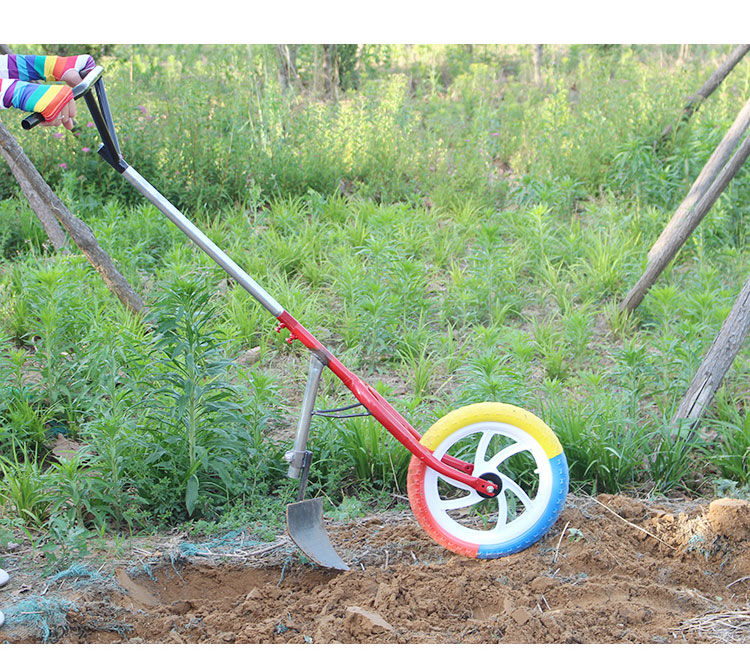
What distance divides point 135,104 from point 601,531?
5.17 meters

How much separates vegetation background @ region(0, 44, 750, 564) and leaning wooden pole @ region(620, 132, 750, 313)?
112 millimetres

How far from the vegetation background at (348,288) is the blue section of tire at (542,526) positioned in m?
0.51

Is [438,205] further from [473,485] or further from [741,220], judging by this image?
[473,485]

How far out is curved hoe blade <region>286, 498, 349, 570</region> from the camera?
2855 millimetres

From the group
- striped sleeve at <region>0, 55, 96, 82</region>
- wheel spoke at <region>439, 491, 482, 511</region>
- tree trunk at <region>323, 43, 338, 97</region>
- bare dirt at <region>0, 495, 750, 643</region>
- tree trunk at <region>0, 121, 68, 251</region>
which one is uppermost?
striped sleeve at <region>0, 55, 96, 82</region>

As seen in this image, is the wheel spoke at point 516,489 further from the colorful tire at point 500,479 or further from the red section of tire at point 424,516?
the red section of tire at point 424,516

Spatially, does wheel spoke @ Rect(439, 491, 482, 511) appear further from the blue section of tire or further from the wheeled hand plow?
the blue section of tire

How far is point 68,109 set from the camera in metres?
2.59

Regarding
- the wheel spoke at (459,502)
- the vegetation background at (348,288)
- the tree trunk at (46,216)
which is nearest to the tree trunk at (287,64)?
the vegetation background at (348,288)

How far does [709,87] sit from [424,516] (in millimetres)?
4625

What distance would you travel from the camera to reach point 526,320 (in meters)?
4.96

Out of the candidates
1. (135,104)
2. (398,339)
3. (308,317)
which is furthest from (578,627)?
(135,104)

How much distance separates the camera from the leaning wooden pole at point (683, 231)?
14.8ft

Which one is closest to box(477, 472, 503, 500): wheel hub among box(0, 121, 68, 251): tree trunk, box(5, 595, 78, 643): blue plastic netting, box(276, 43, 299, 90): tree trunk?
box(5, 595, 78, 643): blue plastic netting
